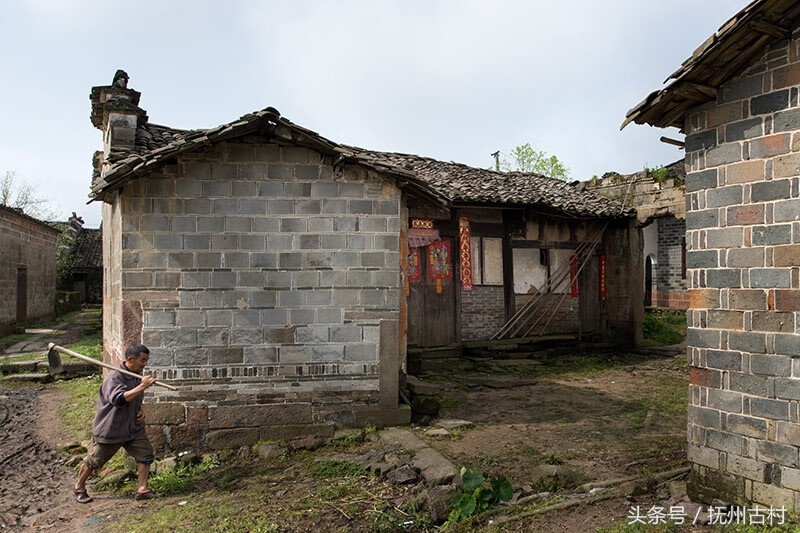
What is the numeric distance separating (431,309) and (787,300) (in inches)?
369

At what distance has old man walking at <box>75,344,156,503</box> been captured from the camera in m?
5.72

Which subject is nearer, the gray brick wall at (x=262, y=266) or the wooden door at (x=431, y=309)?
the gray brick wall at (x=262, y=266)

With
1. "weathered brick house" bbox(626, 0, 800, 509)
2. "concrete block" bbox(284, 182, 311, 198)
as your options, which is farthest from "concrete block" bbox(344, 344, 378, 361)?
"weathered brick house" bbox(626, 0, 800, 509)

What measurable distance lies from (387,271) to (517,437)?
284cm

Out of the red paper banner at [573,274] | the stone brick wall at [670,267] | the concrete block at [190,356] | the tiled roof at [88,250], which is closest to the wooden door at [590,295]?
the red paper banner at [573,274]

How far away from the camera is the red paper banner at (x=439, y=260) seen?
13.5m

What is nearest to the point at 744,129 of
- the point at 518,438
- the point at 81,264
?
the point at 518,438

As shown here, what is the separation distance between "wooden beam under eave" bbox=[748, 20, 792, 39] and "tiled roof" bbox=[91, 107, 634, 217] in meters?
4.06

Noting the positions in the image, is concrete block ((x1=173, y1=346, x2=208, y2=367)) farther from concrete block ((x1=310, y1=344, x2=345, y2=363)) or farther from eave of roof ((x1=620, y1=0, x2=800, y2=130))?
eave of roof ((x1=620, y1=0, x2=800, y2=130))

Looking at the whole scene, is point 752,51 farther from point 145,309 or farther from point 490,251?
point 490,251

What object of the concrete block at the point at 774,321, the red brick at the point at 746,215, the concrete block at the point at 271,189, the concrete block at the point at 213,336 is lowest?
the concrete block at the point at 213,336

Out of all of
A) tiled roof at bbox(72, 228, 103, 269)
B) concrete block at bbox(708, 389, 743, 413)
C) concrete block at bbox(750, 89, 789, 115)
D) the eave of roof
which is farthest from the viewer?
tiled roof at bbox(72, 228, 103, 269)

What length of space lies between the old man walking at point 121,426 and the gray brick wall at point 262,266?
110cm

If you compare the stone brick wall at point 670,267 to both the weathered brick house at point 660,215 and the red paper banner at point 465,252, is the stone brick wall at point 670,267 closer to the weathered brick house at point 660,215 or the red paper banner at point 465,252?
the weathered brick house at point 660,215
